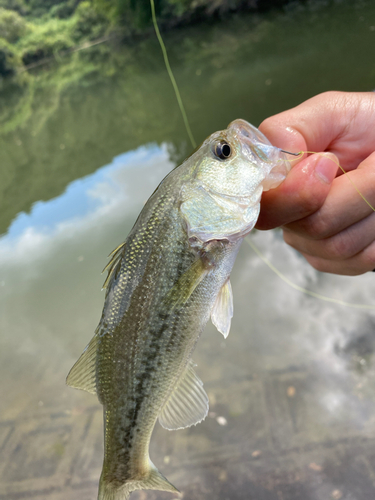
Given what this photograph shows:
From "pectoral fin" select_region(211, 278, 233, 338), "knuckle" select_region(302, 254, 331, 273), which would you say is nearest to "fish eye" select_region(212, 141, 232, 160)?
"pectoral fin" select_region(211, 278, 233, 338)

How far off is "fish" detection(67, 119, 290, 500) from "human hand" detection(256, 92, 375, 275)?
6.9 inches

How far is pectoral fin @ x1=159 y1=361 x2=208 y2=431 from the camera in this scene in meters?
1.59

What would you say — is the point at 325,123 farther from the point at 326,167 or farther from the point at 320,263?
the point at 320,263

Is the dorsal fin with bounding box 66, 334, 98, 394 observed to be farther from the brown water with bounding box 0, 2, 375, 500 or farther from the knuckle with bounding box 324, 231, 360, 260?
the brown water with bounding box 0, 2, 375, 500

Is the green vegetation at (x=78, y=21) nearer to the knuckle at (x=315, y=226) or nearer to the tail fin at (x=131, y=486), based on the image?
the knuckle at (x=315, y=226)

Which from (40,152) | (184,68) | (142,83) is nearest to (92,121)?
(40,152)

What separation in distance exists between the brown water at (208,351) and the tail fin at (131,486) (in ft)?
5.77

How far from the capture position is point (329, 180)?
1.68m

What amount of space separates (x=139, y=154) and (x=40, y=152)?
20.5 ft

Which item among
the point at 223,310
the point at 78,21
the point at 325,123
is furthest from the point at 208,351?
the point at 78,21

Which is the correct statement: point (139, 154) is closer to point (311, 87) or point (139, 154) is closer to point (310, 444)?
point (311, 87)

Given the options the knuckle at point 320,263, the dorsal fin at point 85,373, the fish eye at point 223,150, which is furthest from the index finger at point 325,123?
the dorsal fin at point 85,373

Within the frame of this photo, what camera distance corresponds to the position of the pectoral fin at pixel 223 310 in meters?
1.59

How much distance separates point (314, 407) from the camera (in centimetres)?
325
